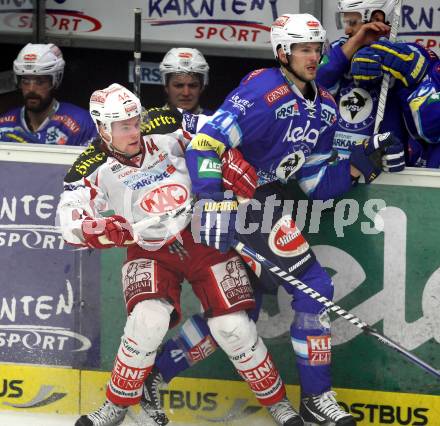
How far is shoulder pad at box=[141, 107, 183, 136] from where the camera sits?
6430mm

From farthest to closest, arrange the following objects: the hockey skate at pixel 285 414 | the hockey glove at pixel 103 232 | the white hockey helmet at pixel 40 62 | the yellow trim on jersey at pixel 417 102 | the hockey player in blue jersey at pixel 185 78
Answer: the white hockey helmet at pixel 40 62 < the hockey player in blue jersey at pixel 185 78 < the yellow trim on jersey at pixel 417 102 < the hockey skate at pixel 285 414 < the hockey glove at pixel 103 232

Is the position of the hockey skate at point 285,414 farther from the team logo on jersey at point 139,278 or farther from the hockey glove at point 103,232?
the hockey glove at point 103,232

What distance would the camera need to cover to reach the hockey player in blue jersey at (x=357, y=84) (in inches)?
275

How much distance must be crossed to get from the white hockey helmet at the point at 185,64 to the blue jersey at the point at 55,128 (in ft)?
1.80

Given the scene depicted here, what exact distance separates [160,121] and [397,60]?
1224 mm

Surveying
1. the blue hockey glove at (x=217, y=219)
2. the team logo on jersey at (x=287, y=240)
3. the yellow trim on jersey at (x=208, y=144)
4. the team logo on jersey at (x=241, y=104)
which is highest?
the team logo on jersey at (x=241, y=104)

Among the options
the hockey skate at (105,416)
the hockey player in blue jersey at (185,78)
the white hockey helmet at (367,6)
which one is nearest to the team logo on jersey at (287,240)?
the hockey skate at (105,416)

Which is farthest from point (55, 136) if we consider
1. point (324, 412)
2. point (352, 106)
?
point (324, 412)

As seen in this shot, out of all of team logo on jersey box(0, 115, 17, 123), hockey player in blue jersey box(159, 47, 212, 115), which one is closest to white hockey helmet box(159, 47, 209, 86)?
hockey player in blue jersey box(159, 47, 212, 115)

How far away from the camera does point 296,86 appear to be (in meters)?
6.37

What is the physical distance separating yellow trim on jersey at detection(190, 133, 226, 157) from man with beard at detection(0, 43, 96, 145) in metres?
1.55

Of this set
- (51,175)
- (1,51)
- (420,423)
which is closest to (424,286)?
(420,423)

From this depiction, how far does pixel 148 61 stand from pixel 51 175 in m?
2.67

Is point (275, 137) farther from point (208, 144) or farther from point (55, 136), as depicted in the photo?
point (55, 136)
